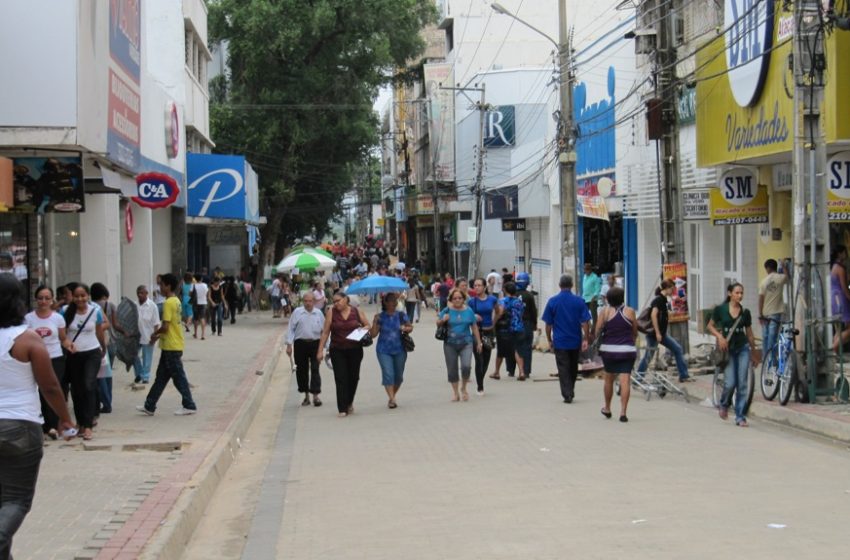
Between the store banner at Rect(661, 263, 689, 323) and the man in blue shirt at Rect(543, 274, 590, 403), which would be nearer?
the man in blue shirt at Rect(543, 274, 590, 403)

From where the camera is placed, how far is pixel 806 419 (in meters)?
13.0

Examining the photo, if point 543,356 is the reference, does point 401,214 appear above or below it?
above

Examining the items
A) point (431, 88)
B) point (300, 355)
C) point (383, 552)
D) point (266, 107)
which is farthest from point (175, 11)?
point (431, 88)

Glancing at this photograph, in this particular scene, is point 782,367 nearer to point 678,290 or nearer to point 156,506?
point 678,290

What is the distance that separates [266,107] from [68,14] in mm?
33981

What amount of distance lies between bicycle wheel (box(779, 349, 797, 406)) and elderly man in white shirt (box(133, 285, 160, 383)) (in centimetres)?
876

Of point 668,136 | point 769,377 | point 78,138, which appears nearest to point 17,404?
point 78,138

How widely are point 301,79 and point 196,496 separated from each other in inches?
1569

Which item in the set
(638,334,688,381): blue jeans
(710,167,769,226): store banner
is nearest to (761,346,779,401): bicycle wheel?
(638,334,688,381): blue jeans

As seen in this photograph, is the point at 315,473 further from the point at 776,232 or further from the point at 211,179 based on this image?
the point at 211,179

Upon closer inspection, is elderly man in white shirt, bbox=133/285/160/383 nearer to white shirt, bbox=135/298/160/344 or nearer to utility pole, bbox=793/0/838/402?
white shirt, bbox=135/298/160/344

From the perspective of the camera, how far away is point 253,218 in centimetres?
3972

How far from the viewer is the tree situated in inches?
1829

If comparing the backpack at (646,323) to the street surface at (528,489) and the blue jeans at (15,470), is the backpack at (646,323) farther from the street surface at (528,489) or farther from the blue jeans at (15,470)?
the blue jeans at (15,470)
